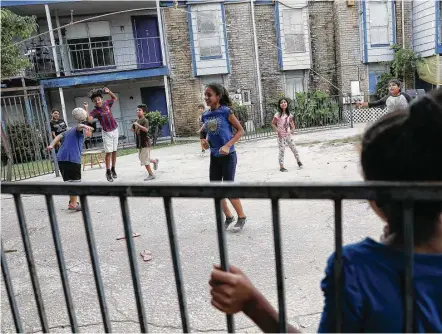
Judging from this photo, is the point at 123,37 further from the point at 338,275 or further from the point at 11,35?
the point at 338,275

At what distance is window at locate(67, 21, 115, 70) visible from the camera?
685 inches

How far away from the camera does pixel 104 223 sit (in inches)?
211

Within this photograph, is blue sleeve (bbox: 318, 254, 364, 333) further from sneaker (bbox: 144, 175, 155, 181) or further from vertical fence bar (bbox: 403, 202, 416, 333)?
sneaker (bbox: 144, 175, 155, 181)

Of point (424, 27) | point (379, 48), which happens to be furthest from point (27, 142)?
point (424, 27)

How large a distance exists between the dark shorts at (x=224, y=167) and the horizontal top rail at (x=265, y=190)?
3.30 m

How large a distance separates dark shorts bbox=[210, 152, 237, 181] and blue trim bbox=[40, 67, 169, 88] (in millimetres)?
13002

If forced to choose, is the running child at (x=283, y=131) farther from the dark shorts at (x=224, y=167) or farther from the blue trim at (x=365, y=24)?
the blue trim at (x=365, y=24)

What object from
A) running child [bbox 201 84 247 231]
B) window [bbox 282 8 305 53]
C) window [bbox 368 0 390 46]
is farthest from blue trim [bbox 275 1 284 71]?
running child [bbox 201 84 247 231]

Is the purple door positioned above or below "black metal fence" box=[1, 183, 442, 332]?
above

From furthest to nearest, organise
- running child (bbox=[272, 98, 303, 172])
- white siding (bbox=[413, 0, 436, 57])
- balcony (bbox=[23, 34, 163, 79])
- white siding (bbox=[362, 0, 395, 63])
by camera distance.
→ white siding (bbox=[362, 0, 395, 63]), white siding (bbox=[413, 0, 436, 57]), balcony (bbox=[23, 34, 163, 79]), running child (bbox=[272, 98, 303, 172])

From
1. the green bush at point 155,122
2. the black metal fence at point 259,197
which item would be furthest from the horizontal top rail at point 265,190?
the green bush at point 155,122

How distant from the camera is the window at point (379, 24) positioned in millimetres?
19156

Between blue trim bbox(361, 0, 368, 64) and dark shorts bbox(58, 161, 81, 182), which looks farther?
blue trim bbox(361, 0, 368, 64)

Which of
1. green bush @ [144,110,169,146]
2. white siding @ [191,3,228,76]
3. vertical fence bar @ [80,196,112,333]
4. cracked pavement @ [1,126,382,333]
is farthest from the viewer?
white siding @ [191,3,228,76]
